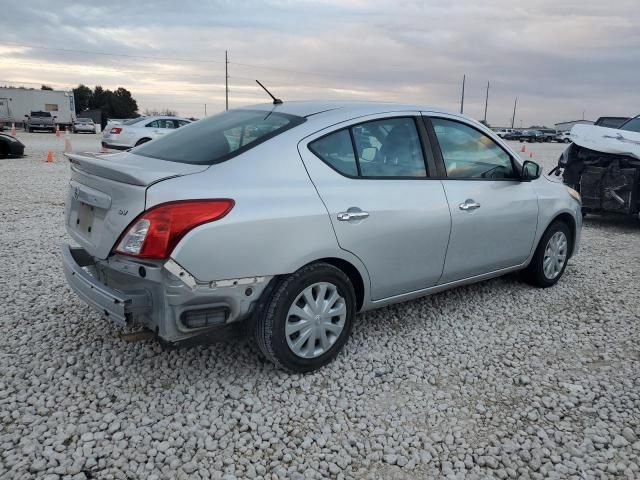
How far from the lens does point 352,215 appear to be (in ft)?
10.5

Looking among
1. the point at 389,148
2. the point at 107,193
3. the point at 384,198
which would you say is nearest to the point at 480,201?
the point at 389,148

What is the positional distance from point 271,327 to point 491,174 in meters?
2.33

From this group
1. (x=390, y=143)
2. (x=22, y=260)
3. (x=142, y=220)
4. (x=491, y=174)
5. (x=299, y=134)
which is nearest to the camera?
(x=142, y=220)

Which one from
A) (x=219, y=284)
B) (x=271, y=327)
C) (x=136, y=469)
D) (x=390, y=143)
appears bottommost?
(x=136, y=469)

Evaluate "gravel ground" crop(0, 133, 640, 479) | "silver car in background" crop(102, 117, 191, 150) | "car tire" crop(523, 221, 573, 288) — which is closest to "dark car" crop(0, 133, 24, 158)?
"silver car in background" crop(102, 117, 191, 150)

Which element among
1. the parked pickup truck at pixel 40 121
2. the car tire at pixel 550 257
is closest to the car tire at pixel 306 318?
the car tire at pixel 550 257

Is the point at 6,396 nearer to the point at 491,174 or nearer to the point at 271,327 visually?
the point at 271,327

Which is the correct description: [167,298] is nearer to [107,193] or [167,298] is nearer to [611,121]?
[107,193]

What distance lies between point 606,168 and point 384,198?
20.1 ft

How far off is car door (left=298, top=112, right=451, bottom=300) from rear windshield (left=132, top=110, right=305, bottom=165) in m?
0.29

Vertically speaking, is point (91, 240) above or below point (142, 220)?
below

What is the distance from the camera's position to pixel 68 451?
8.25ft

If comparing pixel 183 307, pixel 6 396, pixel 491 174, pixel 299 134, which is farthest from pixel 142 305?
pixel 491 174

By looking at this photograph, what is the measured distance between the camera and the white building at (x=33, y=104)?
1544 inches
